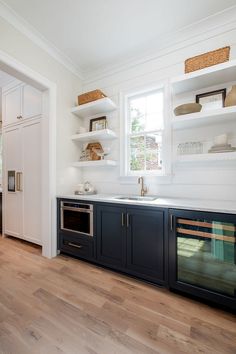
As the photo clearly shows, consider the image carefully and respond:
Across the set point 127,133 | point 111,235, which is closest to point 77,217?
point 111,235

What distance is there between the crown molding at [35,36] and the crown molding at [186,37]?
53 cm

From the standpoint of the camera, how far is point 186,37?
222cm

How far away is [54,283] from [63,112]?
2.37 meters

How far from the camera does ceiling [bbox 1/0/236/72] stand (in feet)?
6.13

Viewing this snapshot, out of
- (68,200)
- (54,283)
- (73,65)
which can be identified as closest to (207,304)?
(54,283)

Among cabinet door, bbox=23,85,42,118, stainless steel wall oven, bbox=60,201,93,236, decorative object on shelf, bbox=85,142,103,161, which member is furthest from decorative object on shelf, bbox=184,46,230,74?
cabinet door, bbox=23,85,42,118

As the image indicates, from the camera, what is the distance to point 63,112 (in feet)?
9.00

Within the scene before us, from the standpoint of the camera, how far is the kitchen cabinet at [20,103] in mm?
2729

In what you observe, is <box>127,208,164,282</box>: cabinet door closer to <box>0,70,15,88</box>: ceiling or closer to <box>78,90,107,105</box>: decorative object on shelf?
<box>78,90,107,105</box>: decorative object on shelf

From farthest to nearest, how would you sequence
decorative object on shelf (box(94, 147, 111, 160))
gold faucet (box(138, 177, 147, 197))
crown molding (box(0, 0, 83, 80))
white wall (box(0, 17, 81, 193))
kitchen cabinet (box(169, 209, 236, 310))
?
1. decorative object on shelf (box(94, 147, 111, 160))
2. gold faucet (box(138, 177, 147, 197))
3. white wall (box(0, 17, 81, 193))
4. crown molding (box(0, 0, 83, 80))
5. kitchen cabinet (box(169, 209, 236, 310))

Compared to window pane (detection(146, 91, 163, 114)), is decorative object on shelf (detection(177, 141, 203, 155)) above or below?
below

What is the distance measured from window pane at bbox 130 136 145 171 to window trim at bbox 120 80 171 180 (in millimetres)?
80

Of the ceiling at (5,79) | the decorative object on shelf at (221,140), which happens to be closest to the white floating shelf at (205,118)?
the decorative object on shelf at (221,140)

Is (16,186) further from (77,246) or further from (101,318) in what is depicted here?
(101,318)
